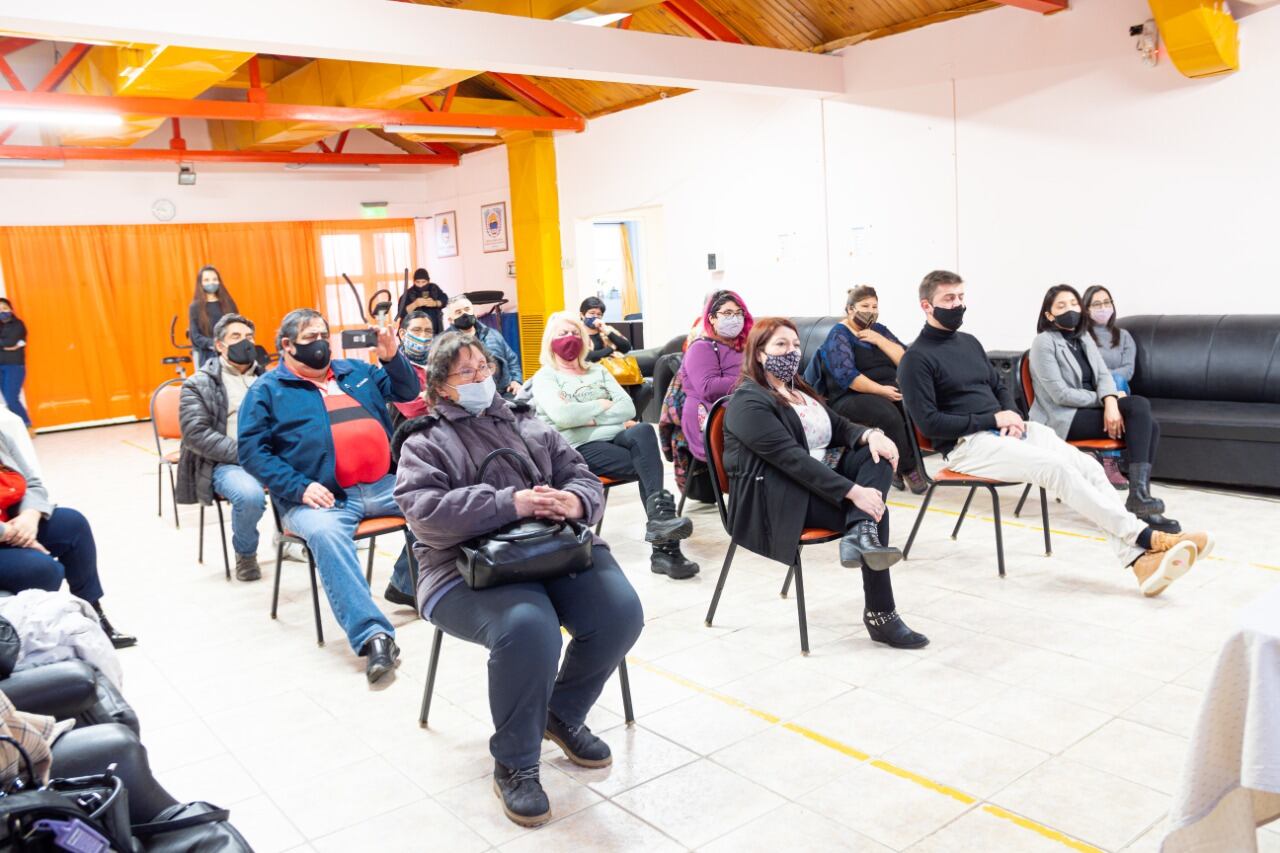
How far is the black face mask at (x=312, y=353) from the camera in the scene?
405cm

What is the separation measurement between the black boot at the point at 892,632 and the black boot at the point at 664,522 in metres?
1.16

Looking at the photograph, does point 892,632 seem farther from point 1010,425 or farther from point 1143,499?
point 1143,499

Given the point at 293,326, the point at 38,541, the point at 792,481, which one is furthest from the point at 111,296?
the point at 792,481

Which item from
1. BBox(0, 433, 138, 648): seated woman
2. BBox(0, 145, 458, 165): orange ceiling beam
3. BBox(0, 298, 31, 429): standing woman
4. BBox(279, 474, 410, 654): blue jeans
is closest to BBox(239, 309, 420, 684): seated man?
BBox(279, 474, 410, 654): blue jeans

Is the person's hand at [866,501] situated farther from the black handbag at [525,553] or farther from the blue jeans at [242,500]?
the blue jeans at [242,500]

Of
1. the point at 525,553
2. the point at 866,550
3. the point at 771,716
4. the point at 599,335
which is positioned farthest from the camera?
the point at 599,335

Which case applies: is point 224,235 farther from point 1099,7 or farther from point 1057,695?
point 1057,695

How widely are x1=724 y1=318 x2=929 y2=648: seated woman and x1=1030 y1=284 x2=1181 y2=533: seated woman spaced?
1692mm

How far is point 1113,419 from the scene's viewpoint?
4.88 meters

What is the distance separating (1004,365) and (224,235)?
31.9 feet

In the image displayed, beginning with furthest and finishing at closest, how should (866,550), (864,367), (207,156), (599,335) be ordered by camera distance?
(207,156), (599,335), (864,367), (866,550)

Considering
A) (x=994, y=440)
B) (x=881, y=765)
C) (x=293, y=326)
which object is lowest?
(x=881, y=765)

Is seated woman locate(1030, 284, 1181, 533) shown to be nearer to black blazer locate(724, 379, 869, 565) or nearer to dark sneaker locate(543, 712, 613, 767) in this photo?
black blazer locate(724, 379, 869, 565)

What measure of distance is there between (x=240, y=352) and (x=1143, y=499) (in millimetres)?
4297
